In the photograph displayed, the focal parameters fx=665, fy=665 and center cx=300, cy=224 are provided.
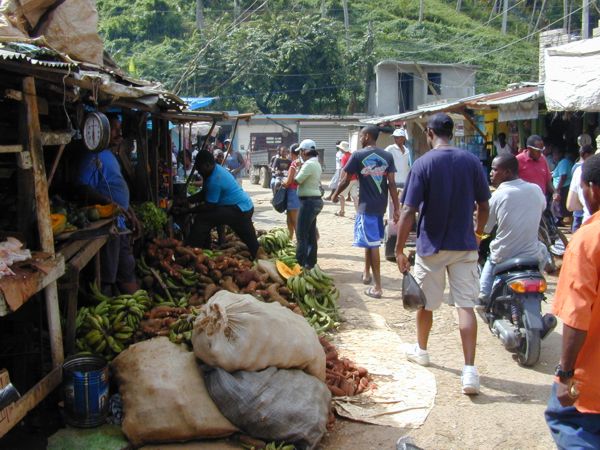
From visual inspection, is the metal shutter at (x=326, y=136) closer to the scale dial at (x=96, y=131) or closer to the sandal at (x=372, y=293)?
the sandal at (x=372, y=293)

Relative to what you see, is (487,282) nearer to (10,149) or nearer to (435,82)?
(10,149)

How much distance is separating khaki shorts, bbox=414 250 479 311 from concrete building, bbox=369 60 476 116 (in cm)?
3241

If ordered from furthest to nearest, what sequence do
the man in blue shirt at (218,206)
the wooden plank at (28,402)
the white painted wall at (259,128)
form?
the white painted wall at (259,128), the man in blue shirt at (218,206), the wooden plank at (28,402)

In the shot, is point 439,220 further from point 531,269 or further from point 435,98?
point 435,98

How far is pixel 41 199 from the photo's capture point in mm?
4645

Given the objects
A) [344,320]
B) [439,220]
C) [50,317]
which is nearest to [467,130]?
[344,320]

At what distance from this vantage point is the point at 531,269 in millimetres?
5957

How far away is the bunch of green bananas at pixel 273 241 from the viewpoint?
9.48m

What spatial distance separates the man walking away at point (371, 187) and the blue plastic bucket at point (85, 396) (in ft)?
13.9

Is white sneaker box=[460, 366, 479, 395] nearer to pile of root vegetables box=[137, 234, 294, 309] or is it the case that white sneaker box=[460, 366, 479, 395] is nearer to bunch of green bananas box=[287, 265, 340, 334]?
bunch of green bananas box=[287, 265, 340, 334]

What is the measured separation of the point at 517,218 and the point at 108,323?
3.72 meters

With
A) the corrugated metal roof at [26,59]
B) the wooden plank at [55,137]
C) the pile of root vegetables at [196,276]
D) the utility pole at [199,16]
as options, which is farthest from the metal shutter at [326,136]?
the corrugated metal roof at [26,59]

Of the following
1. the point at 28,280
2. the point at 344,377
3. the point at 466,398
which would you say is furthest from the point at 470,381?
the point at 28,280

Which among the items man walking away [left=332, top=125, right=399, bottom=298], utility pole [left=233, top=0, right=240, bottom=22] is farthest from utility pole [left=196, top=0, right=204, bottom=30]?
man walking away [left=332, top=125, right=399, bottom=298]
